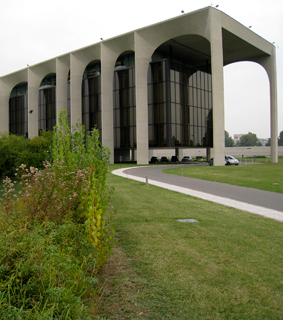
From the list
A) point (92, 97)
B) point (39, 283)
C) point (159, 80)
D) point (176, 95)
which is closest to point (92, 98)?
point (92, 97)

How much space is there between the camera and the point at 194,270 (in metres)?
4.79

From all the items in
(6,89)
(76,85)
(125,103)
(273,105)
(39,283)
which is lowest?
(39,283)

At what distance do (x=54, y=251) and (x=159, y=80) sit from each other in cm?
4704

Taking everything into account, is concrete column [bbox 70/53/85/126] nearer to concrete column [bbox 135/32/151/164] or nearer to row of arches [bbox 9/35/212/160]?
row of arches [bbox 9/35/212/160]

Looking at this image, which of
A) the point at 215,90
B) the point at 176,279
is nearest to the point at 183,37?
the point at 215,90

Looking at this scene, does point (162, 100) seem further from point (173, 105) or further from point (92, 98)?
point (92, 98)

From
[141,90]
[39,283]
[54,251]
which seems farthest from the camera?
[141,90]

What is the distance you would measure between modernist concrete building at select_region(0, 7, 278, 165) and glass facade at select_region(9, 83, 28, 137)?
8620mm

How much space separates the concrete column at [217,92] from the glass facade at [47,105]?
3549 centimetres

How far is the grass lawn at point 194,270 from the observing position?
3631 mm

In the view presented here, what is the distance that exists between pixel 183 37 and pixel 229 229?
140 feet

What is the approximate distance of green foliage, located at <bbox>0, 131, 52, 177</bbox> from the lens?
24.1m

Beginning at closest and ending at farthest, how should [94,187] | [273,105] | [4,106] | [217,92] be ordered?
[94,187] < [217,92] < [273,105] < [4,106]

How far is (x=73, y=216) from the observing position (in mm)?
5895
